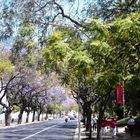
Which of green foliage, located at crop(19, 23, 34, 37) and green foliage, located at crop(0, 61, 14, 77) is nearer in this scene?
green foliage, located at crop(19, 23, 34, 37)

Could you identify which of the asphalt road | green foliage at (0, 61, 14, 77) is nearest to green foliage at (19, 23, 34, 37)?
the asphalt road

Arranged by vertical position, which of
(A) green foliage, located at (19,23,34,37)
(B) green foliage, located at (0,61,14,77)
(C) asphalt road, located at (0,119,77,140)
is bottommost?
(C) asphalt road, located at (0,119,77,140)

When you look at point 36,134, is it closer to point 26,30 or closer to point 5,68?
point 5,68

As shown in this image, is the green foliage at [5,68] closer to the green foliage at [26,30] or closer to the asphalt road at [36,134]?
the asphalt road at [36,134]

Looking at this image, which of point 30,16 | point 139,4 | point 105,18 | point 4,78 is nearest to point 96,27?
point 139,4

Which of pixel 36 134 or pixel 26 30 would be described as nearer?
pixel 26 30

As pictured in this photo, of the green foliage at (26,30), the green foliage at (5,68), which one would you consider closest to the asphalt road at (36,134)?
the green foliage at (5,68)

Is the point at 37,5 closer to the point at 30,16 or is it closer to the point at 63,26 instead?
the point at 30,16

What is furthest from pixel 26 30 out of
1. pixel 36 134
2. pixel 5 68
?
pixel 5 68

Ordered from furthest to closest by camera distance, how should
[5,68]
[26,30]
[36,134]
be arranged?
[5,68] → [36,134] → [26,30]

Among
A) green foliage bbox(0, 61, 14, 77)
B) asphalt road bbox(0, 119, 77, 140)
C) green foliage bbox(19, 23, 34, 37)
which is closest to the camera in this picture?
green foliage bbox(19, 23, 34, 37)

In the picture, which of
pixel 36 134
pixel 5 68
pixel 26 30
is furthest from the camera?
pixel 5 68

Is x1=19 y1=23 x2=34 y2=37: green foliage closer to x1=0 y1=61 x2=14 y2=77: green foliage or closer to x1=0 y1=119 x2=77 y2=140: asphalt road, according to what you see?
x1=0 y1=119 x2=77 y2=140: asphalt road

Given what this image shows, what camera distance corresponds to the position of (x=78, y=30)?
1455 centimetres
